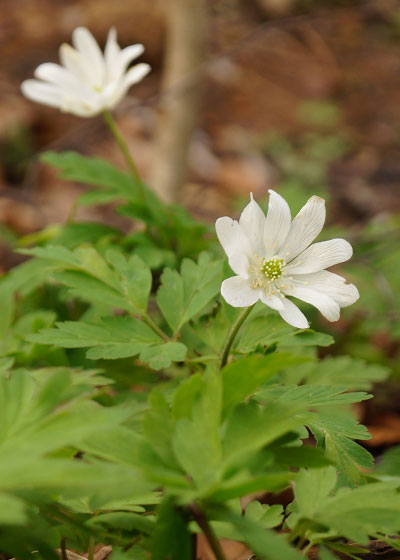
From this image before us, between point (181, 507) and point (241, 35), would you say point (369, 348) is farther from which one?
point (241, 35)

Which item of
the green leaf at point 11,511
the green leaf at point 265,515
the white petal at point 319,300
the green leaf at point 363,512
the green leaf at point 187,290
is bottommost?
the green leaf at point 265,515

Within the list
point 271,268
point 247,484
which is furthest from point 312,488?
point 271,268

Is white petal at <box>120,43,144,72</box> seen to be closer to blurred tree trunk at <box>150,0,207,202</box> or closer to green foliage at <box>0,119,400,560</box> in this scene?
green foliage at <box>0,119,400,560</box>

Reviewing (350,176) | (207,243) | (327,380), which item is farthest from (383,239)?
(350,176)

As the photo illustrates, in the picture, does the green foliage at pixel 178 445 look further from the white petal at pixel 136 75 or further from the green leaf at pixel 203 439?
the white petal at pixel 136 75

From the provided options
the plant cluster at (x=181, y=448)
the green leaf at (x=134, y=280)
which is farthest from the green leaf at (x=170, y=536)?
the green leaf at (x=134, y=280)
